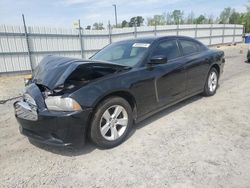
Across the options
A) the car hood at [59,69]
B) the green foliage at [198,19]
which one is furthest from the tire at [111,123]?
the green foliage at [198,19]

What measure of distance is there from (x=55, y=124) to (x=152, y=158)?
1.36 metres

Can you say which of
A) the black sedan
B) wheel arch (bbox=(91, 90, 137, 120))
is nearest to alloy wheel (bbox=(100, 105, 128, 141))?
the black sedan

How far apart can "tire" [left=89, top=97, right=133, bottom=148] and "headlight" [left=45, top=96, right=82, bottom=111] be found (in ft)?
1.13

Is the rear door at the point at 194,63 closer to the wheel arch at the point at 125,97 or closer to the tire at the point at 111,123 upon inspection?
the wheel arch at the point at 125,97

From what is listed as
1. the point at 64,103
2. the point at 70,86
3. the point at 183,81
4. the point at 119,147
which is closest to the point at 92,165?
the point at 119,147

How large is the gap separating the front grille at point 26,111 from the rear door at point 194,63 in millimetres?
3074

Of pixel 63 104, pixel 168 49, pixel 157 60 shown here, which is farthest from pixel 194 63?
pixel 63 104

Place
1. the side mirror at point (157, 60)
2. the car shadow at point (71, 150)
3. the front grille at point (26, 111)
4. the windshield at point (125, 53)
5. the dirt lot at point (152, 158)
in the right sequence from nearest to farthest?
the dirt lot at point (152, 158), the front grille at point (26, 111), the car shadow at point (71, 150), the side mirror at point (157, 60), the windshield at point (125, 53)

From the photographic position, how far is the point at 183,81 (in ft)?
14.7

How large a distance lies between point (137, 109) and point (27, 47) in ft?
30.3

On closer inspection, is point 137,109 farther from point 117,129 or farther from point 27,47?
point 27,47

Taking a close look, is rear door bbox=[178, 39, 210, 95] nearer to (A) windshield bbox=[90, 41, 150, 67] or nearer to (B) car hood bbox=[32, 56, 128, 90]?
(A) windshield bbox=[90, 41, 150, 67]

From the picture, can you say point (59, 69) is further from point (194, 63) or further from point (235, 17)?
point (235, 17)

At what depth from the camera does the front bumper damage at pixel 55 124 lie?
2770 millimetres
